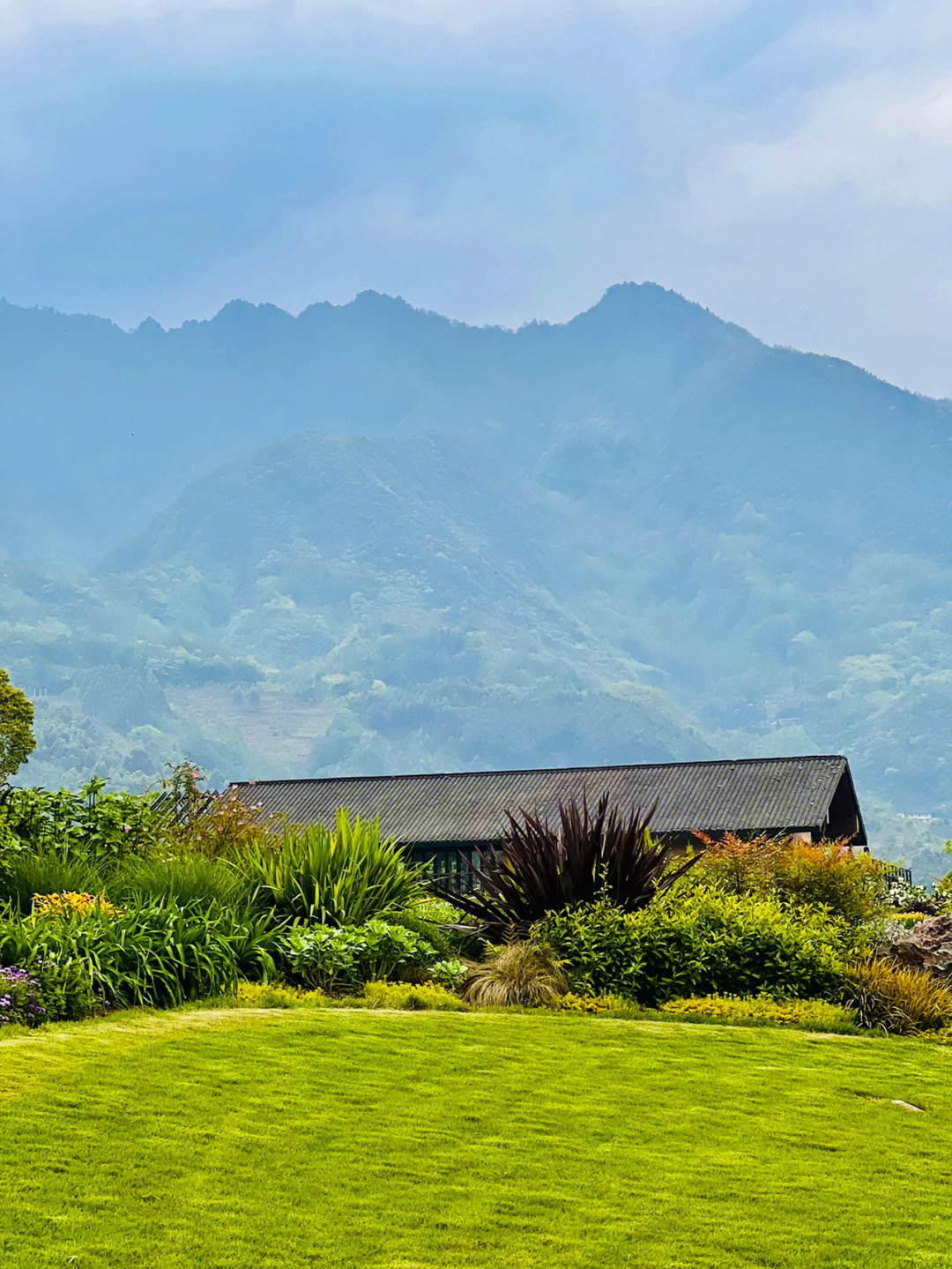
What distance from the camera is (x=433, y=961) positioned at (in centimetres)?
1378

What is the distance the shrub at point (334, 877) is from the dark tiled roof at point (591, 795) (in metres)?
16.6

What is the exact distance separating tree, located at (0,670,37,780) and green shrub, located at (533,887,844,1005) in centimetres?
2734

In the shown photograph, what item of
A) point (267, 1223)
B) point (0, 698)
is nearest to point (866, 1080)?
point (267, 1223)

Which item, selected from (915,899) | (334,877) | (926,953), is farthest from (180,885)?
(915,899)

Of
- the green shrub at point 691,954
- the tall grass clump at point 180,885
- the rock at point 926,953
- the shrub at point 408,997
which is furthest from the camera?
the rock at point 926,953

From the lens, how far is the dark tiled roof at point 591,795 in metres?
31.4

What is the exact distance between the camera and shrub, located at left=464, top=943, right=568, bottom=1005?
1254cm

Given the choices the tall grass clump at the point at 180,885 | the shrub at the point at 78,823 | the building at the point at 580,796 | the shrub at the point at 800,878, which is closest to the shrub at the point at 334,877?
the tall grass clump at the point at 180,885

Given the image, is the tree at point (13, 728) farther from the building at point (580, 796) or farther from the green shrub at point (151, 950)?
the green shrub at point (151, 950)

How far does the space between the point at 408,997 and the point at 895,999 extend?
4.28 m

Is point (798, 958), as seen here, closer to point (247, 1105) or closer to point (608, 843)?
point (608, 843)

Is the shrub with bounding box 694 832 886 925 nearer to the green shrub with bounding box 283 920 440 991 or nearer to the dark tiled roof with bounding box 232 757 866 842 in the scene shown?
the green shrub with bounding box 283 920 440 991

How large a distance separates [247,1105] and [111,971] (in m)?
3.56

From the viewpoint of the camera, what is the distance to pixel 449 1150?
7402 millimetres
